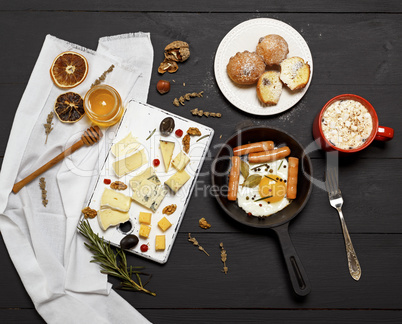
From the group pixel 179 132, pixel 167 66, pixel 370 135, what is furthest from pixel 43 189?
pixel 370 135

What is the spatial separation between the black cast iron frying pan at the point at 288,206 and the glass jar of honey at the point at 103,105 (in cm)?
62

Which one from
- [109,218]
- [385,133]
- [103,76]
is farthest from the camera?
[103,76]

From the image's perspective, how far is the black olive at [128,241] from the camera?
1979 mm

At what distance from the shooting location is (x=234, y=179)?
202 centimetres

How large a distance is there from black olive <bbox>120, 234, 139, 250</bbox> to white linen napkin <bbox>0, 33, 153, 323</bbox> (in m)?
0.21

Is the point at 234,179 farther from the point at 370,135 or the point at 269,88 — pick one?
the point at 370,135

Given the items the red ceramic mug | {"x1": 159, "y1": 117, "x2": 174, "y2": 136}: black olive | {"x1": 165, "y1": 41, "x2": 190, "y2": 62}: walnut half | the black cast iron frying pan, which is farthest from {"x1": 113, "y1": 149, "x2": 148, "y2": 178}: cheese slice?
the red ceramic mug

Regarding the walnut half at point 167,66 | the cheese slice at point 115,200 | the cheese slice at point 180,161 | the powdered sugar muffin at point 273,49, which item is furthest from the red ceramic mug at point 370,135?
the cheese slice at point 115,200

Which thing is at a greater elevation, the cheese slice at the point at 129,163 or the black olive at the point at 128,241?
the cheese slice at the point at 129,163

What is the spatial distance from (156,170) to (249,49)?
33.3 inches

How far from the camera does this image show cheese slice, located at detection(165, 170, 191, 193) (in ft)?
6.63

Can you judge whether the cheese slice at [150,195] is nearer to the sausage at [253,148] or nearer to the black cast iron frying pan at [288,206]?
the black cast iron frying pan at [288,206]

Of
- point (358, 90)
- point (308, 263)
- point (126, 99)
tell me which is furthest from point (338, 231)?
point (126, 99)

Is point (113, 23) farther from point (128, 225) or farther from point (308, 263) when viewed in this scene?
point (308, 263)
